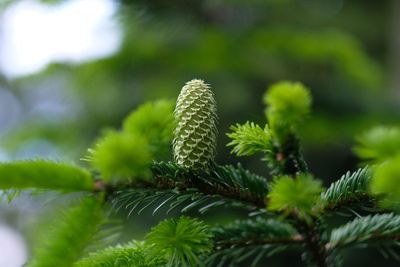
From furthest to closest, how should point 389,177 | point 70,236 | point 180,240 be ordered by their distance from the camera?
point 180,240 → point 70,236 → point 389,177

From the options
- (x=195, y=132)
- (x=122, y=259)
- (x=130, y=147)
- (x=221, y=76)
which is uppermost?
(x=221, y=76)

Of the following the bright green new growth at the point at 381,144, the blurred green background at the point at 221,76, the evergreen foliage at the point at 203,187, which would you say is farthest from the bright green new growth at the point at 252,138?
the blurred green background at the point at 221,76

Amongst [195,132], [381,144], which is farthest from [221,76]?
[381,144]

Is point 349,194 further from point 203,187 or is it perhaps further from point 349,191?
point 203,187

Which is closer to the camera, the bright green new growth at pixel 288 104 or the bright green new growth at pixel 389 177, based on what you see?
the bright green new growth at pixel 389 177

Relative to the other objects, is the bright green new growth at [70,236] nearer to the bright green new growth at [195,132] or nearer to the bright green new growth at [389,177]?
the bright green new growth at [195,132]

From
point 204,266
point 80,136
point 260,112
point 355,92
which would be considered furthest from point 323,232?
point 80,136
